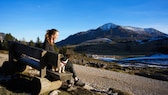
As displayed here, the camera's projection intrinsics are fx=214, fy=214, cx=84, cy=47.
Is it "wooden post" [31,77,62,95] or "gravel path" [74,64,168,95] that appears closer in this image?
"wooden post" [31,77,62,95]

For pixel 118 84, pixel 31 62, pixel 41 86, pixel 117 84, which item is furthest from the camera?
pixel 118 84

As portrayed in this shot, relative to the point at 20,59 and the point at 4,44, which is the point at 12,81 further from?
the point at 4,44

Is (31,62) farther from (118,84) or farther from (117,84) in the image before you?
(118,84)

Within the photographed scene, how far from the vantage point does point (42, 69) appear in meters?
7.23

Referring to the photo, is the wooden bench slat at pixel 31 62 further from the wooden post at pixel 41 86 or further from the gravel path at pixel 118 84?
the gravel path at pixel 118 84

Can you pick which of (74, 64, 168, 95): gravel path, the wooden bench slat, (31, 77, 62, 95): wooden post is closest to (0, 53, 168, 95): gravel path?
(74, 64, 168, 95): gravel path

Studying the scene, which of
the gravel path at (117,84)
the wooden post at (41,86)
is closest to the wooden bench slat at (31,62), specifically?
the wooden post at (41,86)

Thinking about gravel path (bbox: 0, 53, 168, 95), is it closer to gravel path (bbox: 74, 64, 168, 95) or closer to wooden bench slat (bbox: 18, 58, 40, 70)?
gravel path (bbox: 74, 64, 168, 95)

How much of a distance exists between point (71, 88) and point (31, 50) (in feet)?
7.16

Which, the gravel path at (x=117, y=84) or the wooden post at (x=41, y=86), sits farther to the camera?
the gravel path at (x=117, y=84)

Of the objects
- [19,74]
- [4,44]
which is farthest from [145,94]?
[4,44]

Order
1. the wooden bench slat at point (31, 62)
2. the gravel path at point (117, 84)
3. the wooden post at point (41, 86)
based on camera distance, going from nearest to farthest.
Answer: the wooden post at point (41, 86) → the wooden bench slat at point (31, 62) → the gravel path at point (117, 84)

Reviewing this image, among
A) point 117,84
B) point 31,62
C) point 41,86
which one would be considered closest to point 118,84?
point 117,84

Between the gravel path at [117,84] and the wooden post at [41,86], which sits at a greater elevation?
the wooden post at [41,86]
